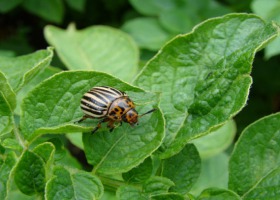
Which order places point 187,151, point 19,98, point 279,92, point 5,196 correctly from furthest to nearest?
point 279,92 < point 19,98 < point 187,151 < point 5,196

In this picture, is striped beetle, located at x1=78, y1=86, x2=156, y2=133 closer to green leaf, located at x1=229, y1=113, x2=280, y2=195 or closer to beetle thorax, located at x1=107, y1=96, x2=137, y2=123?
beetle thorax, located at x1=107, y1=96, x2=137, y2=123

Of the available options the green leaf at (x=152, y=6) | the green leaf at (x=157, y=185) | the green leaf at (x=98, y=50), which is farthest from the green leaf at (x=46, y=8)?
the green leaf at (x=157, y=185)

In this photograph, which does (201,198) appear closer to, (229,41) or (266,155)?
(266,155)

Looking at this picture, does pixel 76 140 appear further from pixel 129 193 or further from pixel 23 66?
pixel 129 193

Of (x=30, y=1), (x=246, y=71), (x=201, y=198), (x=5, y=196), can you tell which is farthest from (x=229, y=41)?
(x=30, y=1)

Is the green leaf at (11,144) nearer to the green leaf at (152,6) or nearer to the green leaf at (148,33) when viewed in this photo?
the green leaf at (148,33)
